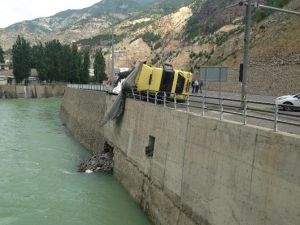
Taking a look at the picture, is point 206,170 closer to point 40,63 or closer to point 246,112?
point 246,112

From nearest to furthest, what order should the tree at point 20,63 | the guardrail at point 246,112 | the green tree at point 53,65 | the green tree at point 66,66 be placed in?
the guardrail at point 246,112, the tree at point 20,63, the green tree at point 66,66, the green tree at point 53,65

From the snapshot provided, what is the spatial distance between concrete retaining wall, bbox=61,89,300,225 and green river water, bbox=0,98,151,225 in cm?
87

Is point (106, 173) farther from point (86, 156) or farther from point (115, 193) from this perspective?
point (86, 156)

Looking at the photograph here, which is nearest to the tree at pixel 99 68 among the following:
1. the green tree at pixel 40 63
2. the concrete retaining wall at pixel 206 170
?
the green tree at pixel 40 63

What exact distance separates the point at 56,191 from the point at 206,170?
10426mm

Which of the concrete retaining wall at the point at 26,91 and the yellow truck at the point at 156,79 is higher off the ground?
the yellow truck at the point at 156,79

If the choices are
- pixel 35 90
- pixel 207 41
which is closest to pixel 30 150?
pixel 35 90

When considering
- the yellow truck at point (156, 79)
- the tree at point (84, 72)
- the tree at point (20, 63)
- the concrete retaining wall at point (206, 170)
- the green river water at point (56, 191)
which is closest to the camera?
the concrete retaining wall at point (206, 170)

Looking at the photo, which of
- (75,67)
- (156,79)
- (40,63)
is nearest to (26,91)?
(40,63)

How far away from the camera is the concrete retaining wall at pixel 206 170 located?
1091 cm

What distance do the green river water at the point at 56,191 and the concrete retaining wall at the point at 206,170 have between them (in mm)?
874

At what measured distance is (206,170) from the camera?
571 inches

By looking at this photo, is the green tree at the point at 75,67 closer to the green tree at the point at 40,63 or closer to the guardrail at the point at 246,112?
the green tree at the point at 40,63

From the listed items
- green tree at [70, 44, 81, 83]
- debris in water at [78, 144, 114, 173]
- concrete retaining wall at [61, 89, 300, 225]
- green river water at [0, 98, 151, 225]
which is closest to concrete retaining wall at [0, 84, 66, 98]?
green tree at [70, 44, 81, 83]
